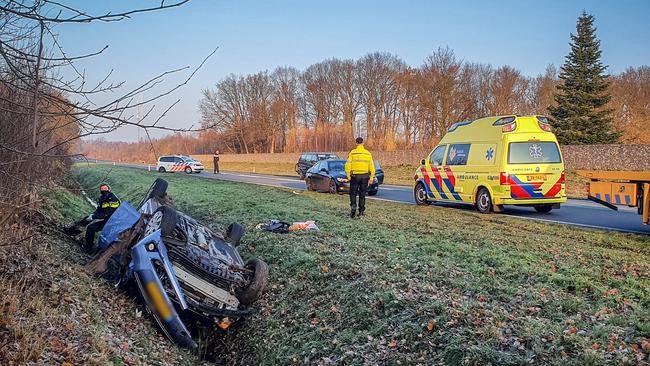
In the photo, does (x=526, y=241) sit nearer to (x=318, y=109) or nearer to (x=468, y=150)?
(x=468, y=150)

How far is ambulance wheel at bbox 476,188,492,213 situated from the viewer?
12859mm

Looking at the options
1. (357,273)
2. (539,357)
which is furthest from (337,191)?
(539,357)

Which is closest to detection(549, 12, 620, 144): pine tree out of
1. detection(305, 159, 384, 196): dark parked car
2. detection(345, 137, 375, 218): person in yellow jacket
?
detection(305, 159, 384, 196): dark parked car

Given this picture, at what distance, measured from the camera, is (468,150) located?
1350cm

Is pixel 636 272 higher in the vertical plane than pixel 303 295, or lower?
higher

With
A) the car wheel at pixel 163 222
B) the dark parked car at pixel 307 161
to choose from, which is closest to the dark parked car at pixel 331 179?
the dark parked car at pixel 307 161

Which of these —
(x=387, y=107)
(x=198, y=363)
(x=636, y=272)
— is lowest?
(x=198, y=363)

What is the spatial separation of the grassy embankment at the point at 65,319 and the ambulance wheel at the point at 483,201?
9167 millimetres

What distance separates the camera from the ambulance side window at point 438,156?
1459 centimetres

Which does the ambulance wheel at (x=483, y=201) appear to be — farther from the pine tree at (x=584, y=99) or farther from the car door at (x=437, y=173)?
the pine tree at (x=584, y=99)

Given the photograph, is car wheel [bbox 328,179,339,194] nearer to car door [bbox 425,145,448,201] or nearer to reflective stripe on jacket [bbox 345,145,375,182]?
car door [bbox 425,145,448,201]

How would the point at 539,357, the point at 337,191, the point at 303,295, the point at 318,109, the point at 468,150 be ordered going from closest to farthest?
the point at 539,357 < the point at 303,295 < the point at 468,150 < the point at 337,191 < the point at 318,109

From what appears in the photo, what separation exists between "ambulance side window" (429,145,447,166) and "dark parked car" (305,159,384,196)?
4.39m

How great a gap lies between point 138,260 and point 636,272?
637cm
